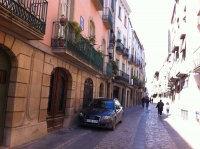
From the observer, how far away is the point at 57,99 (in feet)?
33.7

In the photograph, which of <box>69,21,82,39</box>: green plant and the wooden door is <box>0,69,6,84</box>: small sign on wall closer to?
<box>69,21,82,39</box>: green plant

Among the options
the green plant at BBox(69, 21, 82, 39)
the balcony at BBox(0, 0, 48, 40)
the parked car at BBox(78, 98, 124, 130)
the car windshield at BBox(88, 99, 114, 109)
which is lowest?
the parked car at BBox(78, 98, 124, 130)

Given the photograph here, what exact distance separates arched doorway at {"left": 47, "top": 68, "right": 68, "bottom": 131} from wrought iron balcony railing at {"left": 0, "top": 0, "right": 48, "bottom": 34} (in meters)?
3.04

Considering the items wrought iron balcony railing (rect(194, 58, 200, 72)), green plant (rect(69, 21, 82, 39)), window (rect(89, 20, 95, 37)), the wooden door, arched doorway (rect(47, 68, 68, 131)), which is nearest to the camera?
arched doorway (rect(47, 68, 68, 131))

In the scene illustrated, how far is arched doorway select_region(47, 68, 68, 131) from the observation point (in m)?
9.66

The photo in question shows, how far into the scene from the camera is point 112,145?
7.80 metres

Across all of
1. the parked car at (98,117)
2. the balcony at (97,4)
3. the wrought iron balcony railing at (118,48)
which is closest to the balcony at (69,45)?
the parked car at (98,117)

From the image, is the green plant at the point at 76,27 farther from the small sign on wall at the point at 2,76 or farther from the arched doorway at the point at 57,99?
the small sign on wall at the point at 2,76

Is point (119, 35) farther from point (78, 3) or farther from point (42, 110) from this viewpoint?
point (42, 110)

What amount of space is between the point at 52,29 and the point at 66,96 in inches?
146

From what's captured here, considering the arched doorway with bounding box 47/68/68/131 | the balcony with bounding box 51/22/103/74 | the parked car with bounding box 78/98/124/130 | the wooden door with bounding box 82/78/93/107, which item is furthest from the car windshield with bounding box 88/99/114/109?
the balcony with bounding box 51/22/103/74

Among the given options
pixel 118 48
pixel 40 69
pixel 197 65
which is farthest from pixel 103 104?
pixel 118 48

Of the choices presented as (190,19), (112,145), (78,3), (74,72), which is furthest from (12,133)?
(190,19)

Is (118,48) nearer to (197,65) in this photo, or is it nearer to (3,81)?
(197,65)
